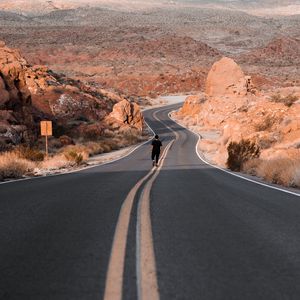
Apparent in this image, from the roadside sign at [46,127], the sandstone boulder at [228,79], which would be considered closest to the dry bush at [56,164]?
the roadside sign at [46,127]

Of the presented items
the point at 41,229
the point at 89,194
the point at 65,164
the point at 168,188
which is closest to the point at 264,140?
the point at 65,164

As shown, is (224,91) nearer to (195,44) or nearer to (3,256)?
(3,256)

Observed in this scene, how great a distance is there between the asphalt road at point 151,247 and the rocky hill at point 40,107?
1987 cm

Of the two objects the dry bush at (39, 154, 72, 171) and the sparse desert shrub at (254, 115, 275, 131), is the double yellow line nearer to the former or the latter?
the dry bush at (39, 154, 72, 171)

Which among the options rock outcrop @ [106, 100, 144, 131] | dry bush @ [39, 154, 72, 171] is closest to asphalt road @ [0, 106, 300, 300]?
dry bush @ [39, 154, 72, 171]

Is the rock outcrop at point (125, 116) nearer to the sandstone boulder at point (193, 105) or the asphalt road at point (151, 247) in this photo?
the sandstone boulder at point (193, 105)

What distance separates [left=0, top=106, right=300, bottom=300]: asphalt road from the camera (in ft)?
13.6

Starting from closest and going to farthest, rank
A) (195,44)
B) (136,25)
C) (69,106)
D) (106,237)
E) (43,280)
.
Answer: (43,280) → (106,237) → (69,106) → (195,44) → (136,25)

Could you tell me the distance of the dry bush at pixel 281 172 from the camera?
43.6 ft

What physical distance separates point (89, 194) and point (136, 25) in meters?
191

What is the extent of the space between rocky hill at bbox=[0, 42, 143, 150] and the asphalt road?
19.9 m

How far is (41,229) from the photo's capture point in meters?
6.45

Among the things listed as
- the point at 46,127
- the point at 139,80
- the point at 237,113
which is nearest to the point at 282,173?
the point at 46,127

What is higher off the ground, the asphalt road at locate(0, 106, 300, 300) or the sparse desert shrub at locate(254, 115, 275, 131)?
the asphalt road at locate(0, 106, 300, 300)
